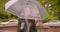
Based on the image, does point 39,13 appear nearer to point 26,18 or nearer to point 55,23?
point 26,18

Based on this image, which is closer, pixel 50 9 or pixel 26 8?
pixel 26 8

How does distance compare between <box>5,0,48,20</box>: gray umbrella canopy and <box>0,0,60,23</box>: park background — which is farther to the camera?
<box>0,0,60,23</box>: park background

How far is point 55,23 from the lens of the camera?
10.5 m

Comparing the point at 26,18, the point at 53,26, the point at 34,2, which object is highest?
the point at 34,2

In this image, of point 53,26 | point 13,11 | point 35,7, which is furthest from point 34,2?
point 53,26

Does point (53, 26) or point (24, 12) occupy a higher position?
point (24, 12)

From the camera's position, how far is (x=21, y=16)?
17.3 feet

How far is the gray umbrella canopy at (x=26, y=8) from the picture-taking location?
5.18 meters

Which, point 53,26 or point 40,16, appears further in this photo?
point 53,26

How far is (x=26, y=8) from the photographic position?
5230 mm

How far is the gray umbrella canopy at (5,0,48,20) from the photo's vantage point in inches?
204

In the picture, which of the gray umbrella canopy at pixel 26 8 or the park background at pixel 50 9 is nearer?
the gray umbrella canopy at pixel 26 8

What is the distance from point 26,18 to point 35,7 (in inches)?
12.4

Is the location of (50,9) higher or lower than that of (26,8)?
lower
